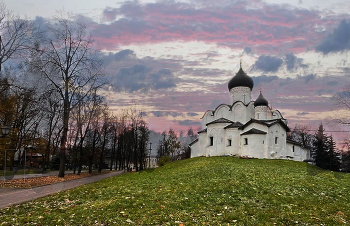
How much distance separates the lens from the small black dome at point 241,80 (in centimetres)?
5438

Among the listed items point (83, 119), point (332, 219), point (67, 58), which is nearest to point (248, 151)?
point (83, 119)

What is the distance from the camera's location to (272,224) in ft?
27.8

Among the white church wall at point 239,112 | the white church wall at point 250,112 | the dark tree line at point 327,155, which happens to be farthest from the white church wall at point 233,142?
the dark tree line at point 327,155

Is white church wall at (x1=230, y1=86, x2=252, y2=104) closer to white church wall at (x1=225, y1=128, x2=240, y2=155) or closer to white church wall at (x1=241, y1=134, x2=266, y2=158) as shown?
white church wall at (x1=225, y1=128, x2=240, y2=155)

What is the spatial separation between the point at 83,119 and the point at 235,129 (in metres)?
25.8

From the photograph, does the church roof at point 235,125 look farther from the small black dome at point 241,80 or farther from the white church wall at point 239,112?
the small black dome at point 241,80

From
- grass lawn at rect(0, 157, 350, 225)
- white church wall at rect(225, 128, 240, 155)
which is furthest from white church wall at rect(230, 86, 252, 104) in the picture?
grass lawn at rect(0, 157, 350, 225)

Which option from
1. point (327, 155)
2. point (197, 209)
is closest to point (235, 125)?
point (327, 155)

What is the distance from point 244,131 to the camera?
4816 cm

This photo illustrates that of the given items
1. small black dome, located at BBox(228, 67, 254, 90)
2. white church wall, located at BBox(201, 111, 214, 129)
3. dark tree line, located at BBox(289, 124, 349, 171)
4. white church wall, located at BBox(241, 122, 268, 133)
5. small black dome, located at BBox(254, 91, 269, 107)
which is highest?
small black dome, located at BBox(228, 67, 254, 90)

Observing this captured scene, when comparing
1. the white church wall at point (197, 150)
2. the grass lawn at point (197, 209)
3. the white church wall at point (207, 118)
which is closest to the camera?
the grass lawn at point (197, 209)

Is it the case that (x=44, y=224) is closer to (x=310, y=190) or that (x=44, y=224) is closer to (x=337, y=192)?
(x=310, y=190)

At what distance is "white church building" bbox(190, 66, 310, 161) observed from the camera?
4506cm

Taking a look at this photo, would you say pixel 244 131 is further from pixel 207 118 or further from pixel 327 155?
pixel 327 155
